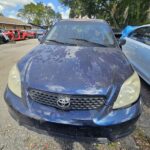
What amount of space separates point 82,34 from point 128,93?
1.86 metres

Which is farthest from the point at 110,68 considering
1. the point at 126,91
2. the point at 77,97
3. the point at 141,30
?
the point at 141,30

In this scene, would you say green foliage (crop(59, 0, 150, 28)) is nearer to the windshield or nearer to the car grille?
the windshield

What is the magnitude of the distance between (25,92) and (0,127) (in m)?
1.11

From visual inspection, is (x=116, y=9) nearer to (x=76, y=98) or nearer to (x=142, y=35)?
(x=142, y=35)

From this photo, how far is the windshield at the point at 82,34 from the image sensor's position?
12.3ft

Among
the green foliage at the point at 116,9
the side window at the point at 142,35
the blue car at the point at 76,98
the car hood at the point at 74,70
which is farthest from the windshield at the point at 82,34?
the green foliage at the point at 116,9

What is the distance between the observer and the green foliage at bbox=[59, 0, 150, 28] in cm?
2184

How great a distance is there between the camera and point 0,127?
322 centimetres

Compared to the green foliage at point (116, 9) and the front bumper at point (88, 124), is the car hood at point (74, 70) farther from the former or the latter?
the green foliage at point (116, 9)

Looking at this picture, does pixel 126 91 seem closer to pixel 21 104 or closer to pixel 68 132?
pixel 68 132

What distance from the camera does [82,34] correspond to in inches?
157

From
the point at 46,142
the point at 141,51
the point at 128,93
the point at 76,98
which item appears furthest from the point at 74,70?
the point at 141,51

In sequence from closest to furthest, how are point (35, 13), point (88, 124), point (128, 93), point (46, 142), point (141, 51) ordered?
point (88, 124) < point (128, 93) < point (46, 142) < point (141, 51) < point (35, 13)

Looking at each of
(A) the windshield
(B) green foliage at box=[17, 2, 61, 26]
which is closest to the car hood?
(A) the windshield
